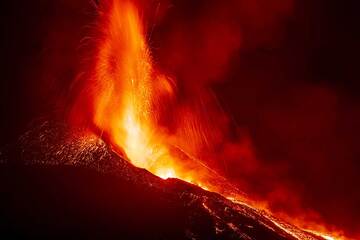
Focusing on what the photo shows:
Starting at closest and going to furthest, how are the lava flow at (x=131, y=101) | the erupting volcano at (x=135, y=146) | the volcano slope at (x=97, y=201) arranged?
the volcano slope at (x=97, y=201) → the erupting volcano at (x=135, y=146) → the lava flow at (x=131, y=101)

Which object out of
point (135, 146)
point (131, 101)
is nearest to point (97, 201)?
point (135, 146)

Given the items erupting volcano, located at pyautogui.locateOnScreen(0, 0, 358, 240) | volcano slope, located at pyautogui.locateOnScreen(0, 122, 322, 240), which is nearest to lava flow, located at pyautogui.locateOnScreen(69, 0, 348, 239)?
erupting volcano, located at pyautogui.locateOnScreen(0, 0, 358, 240)

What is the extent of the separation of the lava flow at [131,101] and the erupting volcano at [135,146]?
2cm

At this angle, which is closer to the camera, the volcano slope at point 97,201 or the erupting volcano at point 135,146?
the volcano slope at point 97,201

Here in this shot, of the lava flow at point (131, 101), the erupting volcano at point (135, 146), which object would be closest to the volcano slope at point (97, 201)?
the erupting volcano at point (135, 146)

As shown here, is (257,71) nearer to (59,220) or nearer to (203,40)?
(203,40)

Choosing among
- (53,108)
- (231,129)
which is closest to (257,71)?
(231,129)

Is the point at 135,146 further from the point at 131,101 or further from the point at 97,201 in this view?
the point at 97,201

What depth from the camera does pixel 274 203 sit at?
42.8 feet

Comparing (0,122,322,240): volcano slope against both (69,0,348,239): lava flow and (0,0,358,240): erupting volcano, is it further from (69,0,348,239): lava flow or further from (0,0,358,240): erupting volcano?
(69,0,348,239): lava flow

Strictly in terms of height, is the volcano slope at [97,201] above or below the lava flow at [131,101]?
below

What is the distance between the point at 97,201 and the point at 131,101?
10.3 feet

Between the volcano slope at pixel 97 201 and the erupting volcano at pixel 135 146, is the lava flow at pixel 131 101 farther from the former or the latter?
the volcano slope at pixel 97 201

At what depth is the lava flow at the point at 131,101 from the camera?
27.2 ft
